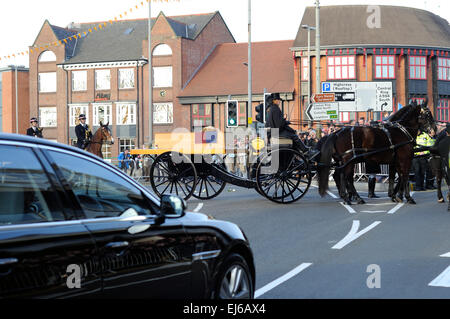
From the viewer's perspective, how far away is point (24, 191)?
387cm

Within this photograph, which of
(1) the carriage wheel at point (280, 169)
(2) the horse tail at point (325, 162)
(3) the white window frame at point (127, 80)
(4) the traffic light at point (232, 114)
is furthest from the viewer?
(3) the white window frame at point (127, 80)

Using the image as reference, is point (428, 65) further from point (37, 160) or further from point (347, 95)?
point (37, 160)

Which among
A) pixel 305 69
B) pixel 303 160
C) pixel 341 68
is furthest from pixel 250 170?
pixel 305 69

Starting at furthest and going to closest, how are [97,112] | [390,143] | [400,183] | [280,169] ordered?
[97,112] → [400,183] → [390,143] → [280,169]

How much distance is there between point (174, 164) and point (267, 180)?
215 centimetres

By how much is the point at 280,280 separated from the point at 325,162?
871cm

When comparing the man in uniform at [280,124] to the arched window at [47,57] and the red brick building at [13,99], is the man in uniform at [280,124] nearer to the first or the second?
the arched window at [47,57]

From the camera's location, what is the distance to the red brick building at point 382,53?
2189 inches

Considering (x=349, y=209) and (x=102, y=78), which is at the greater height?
(x=102, y=78)

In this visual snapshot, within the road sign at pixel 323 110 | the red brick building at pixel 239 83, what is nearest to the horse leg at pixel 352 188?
the road sign at pixel 323 110

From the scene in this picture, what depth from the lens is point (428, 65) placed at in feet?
188

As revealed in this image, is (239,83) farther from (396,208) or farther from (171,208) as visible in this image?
(171,208)

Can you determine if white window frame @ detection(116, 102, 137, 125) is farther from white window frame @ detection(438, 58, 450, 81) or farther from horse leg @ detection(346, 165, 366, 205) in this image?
horse leg @ detection(346, 165, 366, 205)
